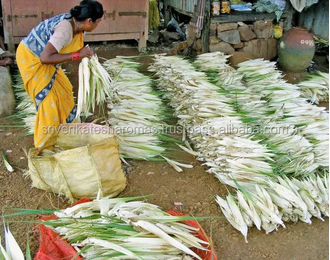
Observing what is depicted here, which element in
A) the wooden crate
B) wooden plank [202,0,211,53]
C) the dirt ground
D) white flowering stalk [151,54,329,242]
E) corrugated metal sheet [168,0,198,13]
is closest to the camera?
the dirt ground

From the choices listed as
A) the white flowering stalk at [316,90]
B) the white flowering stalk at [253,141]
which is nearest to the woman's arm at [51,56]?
the white flowering stalk at [253,141]

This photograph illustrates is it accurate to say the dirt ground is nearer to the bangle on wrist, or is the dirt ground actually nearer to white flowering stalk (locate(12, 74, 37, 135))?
white flowering stalk (locate(12, 74, 37, 135))

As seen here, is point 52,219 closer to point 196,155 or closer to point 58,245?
point 58,245

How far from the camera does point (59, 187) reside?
3182 mm

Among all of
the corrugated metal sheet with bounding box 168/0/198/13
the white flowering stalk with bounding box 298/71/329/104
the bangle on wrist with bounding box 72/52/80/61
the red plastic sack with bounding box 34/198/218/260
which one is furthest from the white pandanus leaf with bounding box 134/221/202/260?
the corrugated metal sheet with bounding box 168/0/198/13

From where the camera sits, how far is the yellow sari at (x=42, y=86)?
11.1 ft

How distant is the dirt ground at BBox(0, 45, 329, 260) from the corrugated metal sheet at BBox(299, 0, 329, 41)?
4488 millimetres

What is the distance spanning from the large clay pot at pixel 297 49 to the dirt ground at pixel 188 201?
315 centimetres

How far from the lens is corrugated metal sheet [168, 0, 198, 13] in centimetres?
701

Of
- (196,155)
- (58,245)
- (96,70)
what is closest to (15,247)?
(58,245)

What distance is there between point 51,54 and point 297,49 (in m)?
4.19

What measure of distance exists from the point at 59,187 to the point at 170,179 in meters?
1.03

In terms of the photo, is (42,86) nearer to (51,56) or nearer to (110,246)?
(51,56)

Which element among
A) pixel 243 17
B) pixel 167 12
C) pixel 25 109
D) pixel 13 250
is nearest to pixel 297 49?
pixel 243 17
